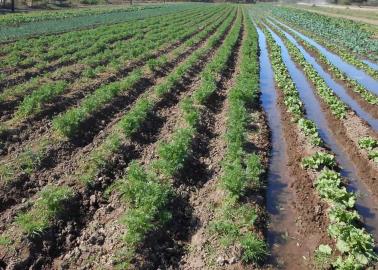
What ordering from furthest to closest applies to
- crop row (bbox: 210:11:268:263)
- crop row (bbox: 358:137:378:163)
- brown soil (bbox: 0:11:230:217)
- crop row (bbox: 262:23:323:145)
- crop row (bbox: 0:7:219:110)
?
1. crop row (bbox: 0:7:219:110)
2. crop row (bbox: 262:23:323:145)
3. crop row (bbox: 358:137:378:163)
4. brown soil (bbox: 0:11:230:217)
5. crop row (bbox: 210:11:268:263)

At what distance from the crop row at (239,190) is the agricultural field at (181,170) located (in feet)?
0.12

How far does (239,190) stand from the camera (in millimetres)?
9914

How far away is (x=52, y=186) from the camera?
9.88 meters

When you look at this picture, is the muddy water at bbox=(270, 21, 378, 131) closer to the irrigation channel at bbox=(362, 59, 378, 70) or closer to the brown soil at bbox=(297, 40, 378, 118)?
the brown soil at bbox=(297, 40, 378, 118)

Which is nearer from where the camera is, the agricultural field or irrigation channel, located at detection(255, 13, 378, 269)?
the agricultural field

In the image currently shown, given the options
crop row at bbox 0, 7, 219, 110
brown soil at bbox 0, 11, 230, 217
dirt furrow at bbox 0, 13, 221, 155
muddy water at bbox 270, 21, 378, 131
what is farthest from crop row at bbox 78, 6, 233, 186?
muddy water at bbox 270, 21, 378, 131

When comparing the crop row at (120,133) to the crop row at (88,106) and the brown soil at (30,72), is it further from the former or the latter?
the brown soil at (30,72)

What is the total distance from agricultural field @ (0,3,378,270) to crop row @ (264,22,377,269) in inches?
1.3

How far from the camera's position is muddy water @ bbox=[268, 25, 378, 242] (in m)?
9.86

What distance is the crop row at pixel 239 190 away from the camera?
8.24 m

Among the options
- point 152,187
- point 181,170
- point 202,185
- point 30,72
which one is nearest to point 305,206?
point 202,185


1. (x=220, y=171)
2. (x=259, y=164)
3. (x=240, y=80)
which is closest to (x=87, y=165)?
(x=220, y=171)

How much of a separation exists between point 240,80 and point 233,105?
4447mm

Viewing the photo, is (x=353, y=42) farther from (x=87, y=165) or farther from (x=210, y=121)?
(x=87, y=165)
